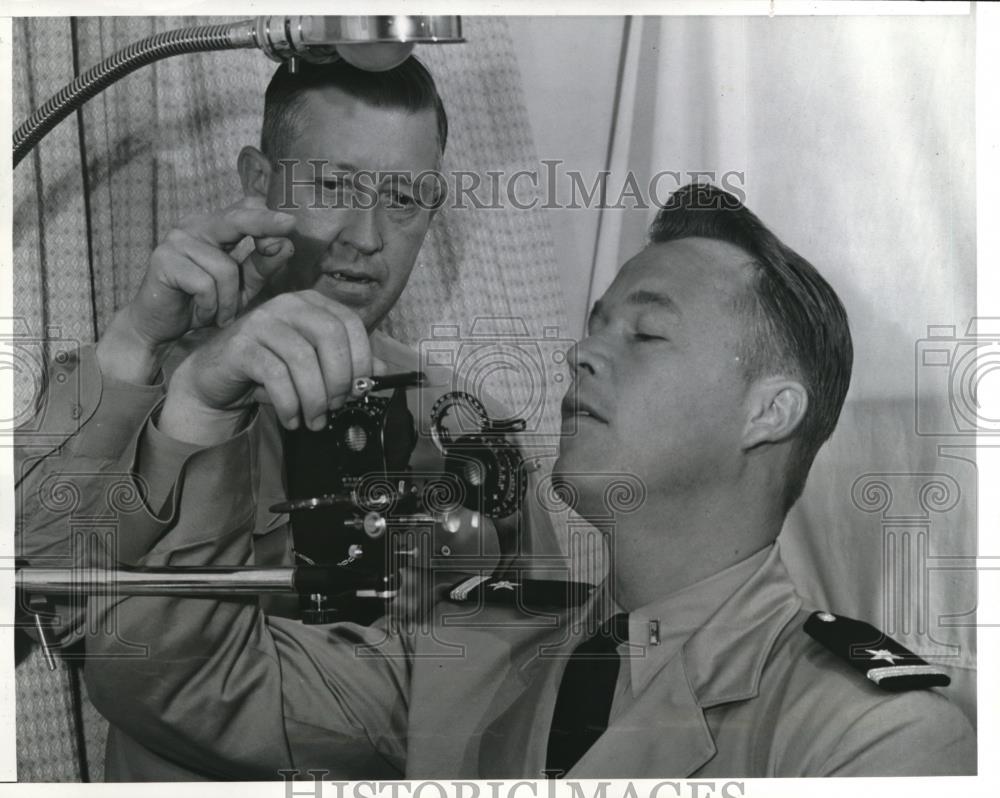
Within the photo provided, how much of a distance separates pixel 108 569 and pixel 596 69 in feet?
2.86

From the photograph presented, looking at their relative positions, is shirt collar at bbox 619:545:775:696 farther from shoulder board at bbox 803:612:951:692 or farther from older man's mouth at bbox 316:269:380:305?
older man's mouth at bbox 316:269:380:305

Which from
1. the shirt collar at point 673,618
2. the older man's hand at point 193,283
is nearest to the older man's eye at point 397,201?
the older man's hand at point 193,283

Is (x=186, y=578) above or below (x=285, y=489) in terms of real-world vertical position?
below

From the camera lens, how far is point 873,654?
1335 millimetres

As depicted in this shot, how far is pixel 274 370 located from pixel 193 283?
0.15m

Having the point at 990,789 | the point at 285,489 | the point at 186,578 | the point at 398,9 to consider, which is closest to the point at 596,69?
the point at 398,9

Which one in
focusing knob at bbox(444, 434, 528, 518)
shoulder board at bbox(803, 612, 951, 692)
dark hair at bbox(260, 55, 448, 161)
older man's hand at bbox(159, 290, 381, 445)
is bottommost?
shoulder board at bbox(803, 612, 951, 692)

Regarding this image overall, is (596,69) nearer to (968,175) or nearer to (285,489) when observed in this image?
(968,175)

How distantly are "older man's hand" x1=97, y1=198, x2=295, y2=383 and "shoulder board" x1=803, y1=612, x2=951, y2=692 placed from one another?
80 centimetres

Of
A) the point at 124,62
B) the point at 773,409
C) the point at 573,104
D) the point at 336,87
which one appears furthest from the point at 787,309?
the point at 124,62

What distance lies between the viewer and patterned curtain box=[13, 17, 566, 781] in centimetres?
137

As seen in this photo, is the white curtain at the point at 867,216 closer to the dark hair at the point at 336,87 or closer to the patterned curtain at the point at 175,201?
the patterned curtain at the point at 175,201

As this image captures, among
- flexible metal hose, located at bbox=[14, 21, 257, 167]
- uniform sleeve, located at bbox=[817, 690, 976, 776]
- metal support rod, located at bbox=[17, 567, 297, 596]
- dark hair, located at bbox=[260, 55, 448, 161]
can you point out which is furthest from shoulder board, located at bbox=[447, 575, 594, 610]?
flexible metal hose, located at bbox=[14, 21, 257, 167]

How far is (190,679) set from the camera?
1.35 meters
